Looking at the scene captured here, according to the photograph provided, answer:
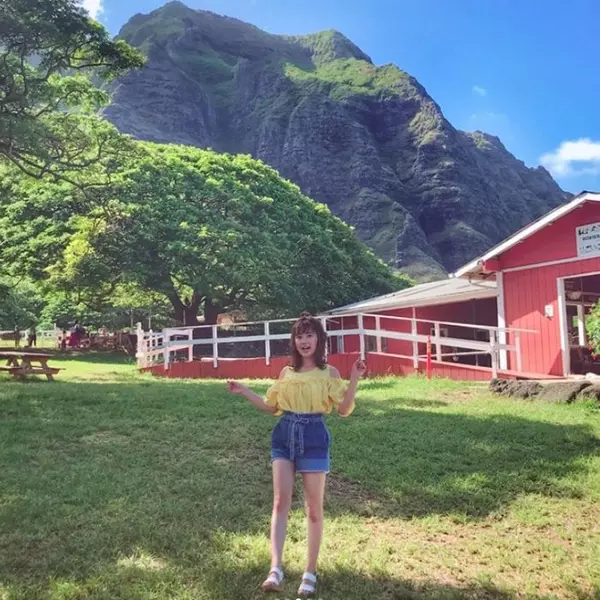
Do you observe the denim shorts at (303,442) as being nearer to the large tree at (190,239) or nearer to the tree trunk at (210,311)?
the large tree at (190,239)

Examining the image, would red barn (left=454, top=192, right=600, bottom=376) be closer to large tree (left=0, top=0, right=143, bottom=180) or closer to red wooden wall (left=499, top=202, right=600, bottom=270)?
red wooden wall (left=499, top=202, right=600, bottom=270)

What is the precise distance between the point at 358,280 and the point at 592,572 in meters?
26.8

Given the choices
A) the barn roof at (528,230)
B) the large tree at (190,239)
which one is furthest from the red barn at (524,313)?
the large tree at (190,239)

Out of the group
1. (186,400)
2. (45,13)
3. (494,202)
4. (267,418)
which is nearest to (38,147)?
(45,13)

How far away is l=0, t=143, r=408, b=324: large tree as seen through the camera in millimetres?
23391

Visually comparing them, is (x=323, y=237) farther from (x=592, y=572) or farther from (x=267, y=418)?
(x=592, y=572)

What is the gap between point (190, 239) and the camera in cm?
2333

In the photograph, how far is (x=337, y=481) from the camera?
5.60 metres

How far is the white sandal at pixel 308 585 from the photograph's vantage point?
337 centimetres

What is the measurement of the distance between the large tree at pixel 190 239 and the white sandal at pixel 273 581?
Answer: 17.7 metres

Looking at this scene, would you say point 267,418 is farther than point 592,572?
Yes

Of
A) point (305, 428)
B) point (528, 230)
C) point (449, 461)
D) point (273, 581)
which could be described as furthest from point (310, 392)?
point (528, 230)

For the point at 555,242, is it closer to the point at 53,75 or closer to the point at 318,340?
the point at 318,340

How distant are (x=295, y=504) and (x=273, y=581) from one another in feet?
5.37
